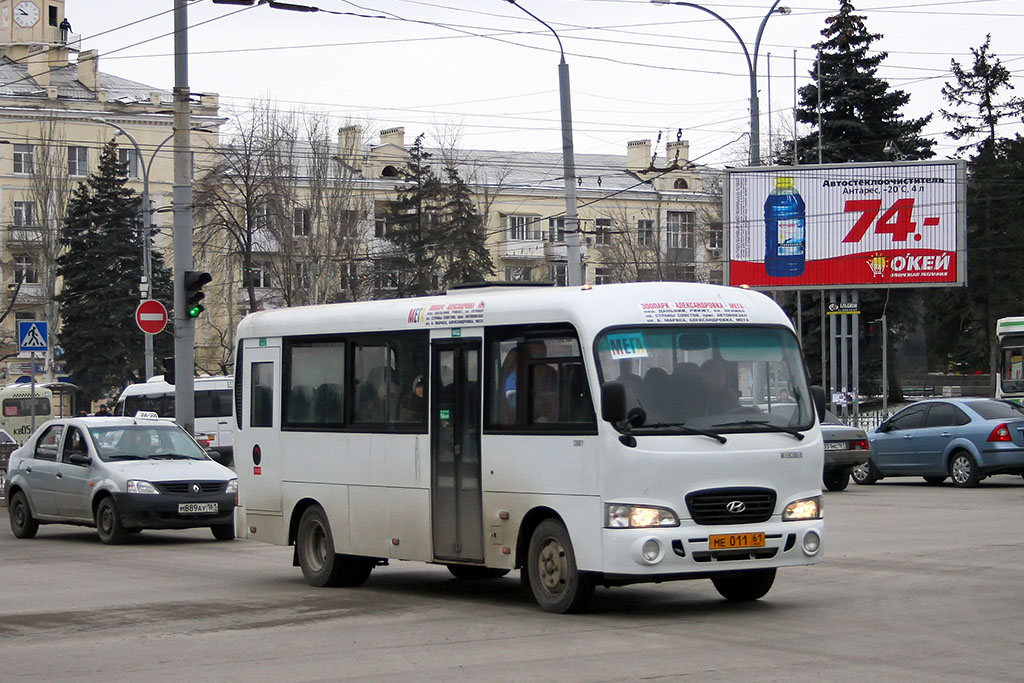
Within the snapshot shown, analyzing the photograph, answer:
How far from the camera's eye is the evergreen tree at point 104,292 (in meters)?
69.6

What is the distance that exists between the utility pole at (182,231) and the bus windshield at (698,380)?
14.5 m

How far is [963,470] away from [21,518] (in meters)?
15.5

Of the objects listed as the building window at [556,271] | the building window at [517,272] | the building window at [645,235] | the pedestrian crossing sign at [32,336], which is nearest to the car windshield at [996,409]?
the pedestrian crossing sign at [32,336]

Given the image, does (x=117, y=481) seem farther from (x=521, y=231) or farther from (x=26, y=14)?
(x=26, y=14)

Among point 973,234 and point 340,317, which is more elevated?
point 973,234

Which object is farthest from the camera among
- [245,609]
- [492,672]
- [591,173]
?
[591,173]

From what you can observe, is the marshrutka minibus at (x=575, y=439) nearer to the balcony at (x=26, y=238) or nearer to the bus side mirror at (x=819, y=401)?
the bus side mirror at (x=819, y=401)

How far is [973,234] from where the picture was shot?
76062 millimetres

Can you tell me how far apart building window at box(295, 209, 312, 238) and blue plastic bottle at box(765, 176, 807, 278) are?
23548mm

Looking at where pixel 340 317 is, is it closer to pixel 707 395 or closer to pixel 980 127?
pixel 707 395

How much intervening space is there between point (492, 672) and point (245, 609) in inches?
165

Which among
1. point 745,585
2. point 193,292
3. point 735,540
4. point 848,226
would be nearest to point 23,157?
point 848,226

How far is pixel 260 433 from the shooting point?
608 inches

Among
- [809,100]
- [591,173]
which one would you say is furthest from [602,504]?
[591,173]
